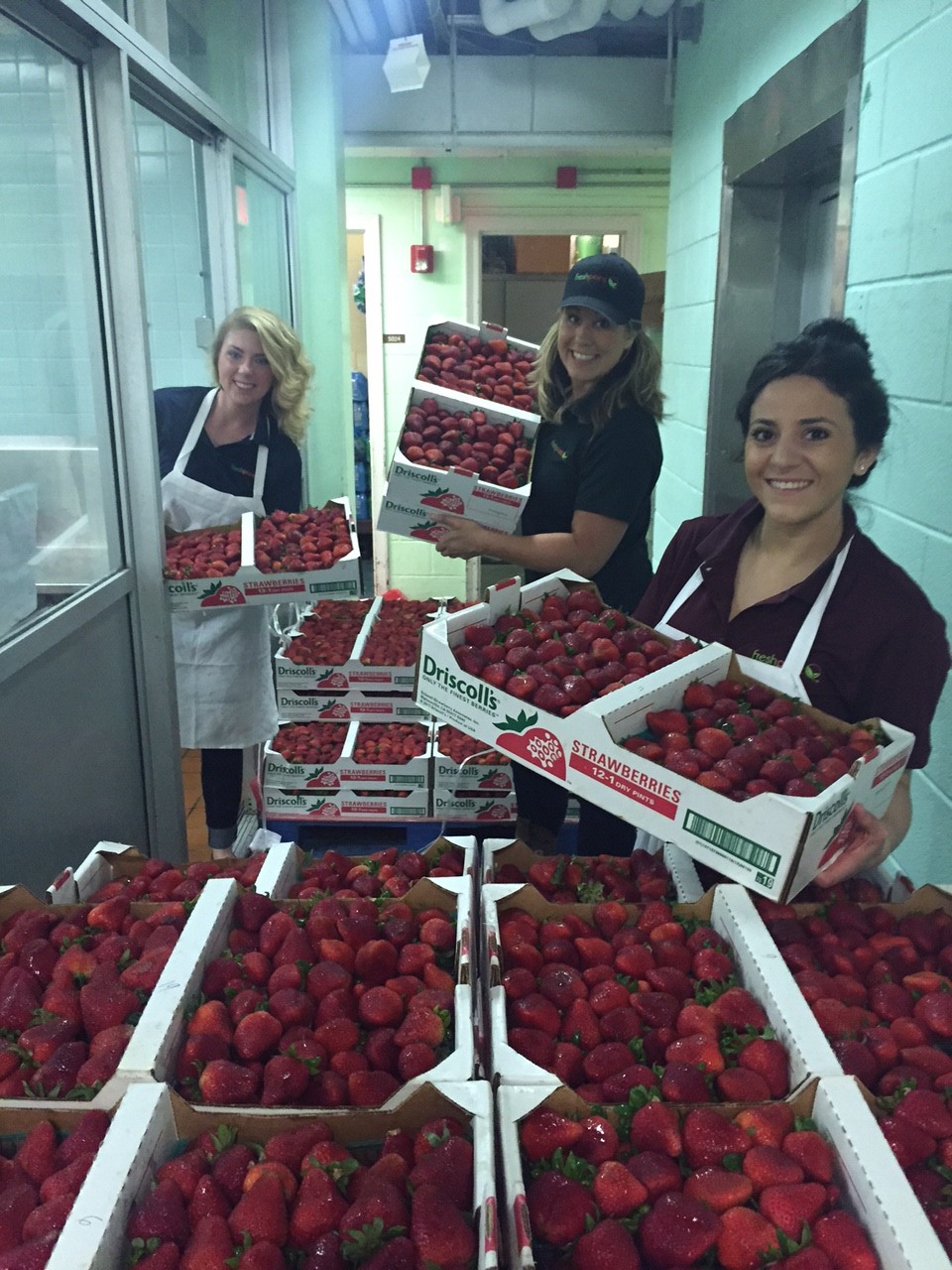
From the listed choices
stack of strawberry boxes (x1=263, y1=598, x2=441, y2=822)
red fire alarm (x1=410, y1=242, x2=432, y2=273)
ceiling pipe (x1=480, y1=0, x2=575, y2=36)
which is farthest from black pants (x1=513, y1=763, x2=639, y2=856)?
red fire alarm (x1=410, y1=242, x2=432, y2=273)

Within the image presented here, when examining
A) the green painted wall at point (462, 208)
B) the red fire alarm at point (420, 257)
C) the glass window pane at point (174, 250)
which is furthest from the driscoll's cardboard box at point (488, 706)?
the red fire alarm at point (420, 257)

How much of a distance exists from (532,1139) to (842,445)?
111cm

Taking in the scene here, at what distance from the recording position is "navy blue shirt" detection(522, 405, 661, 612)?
2277 mm

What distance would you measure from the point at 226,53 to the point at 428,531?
7.70 ft

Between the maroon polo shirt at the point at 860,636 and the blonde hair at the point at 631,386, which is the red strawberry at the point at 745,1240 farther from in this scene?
the blonde hair at the point at 631,386

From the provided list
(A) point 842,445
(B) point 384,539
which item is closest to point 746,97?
(A) point 842,445

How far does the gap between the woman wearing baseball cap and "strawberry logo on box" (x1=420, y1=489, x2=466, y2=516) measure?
0.03 metres

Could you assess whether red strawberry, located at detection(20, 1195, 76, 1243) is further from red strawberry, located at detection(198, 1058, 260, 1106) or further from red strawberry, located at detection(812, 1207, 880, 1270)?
red strawberry, located at detection(812, 1207, 880, 1270)

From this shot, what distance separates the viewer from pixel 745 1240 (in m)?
0.83

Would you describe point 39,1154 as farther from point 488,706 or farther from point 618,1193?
point 488,706

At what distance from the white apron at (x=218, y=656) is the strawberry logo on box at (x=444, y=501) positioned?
2.22 feet

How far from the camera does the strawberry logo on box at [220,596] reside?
2354 mm

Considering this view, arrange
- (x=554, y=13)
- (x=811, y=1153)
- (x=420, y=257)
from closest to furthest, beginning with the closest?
(x=811, y=1153)
(x=554, y=13)
(x=420, y=257)

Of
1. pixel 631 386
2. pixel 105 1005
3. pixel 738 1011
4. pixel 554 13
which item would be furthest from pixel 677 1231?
pixel 554 13
